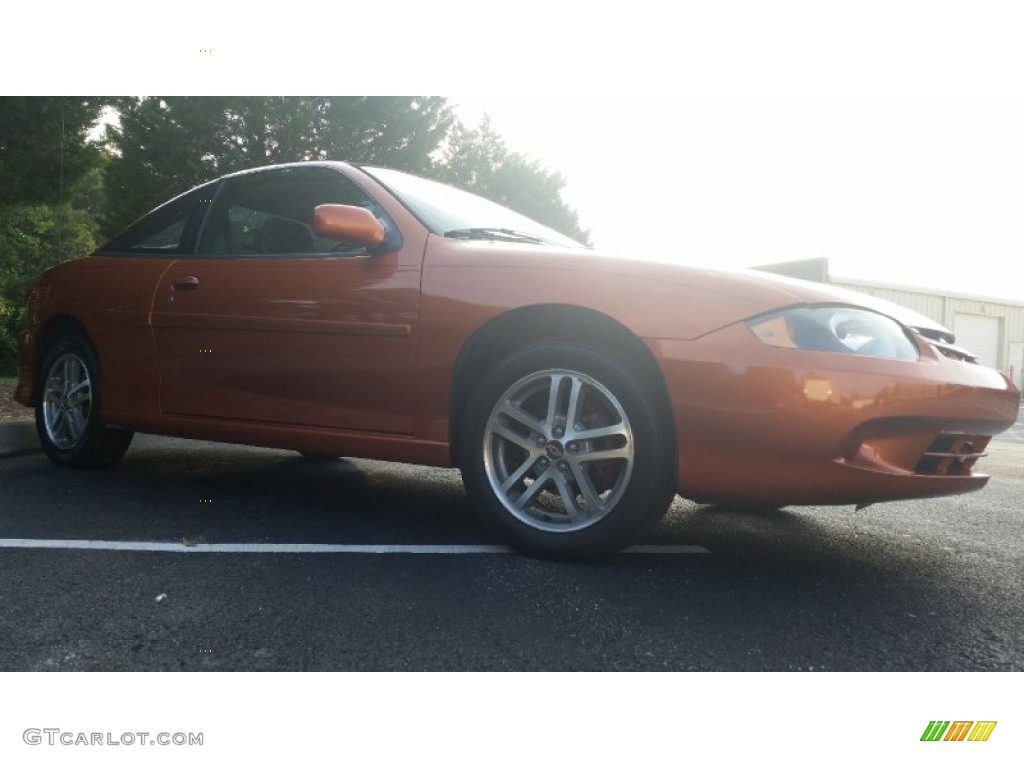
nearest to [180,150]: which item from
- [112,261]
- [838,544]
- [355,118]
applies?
[355,118]

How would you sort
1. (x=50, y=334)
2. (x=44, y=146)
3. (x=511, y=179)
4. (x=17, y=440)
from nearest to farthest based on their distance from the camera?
(x=50, y=334) < (x=17, y=440) < (x=44, y=146) < (x=511, y=179)

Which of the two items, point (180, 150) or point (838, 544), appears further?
point (180, 150)

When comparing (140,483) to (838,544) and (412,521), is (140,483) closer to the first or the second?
(412,521)

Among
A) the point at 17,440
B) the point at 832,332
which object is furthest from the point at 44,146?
the point at 832,332

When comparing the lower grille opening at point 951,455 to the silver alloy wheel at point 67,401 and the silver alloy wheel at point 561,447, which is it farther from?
the silver alloy wheel at point 67,401

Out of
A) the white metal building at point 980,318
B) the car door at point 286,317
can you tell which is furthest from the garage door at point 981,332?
the car door at point 286,317

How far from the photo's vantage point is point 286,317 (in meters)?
3.15

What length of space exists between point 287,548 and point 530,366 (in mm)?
1032

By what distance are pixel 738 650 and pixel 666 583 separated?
0.51m

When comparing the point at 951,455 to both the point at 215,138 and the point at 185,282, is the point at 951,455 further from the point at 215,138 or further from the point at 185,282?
the point at 215,138

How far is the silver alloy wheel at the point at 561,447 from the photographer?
2.45 meters
